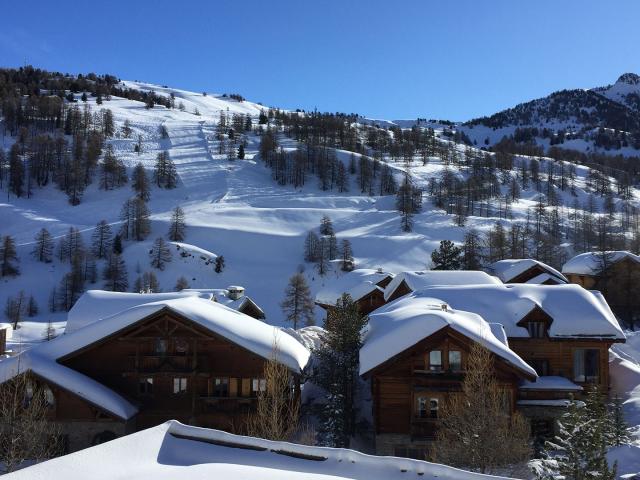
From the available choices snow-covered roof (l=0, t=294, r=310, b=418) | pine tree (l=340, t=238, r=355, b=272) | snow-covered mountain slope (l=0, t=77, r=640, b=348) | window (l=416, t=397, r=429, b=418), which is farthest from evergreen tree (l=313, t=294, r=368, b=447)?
pine tree (l=340, t=238, r=355, b=272)

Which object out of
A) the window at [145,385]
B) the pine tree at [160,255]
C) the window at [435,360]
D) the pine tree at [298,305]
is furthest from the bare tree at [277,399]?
the pine tree at [160,255]

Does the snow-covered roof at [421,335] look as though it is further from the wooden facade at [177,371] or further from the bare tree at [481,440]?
the wooden facade at [177,371]

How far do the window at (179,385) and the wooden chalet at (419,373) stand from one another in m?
8.62

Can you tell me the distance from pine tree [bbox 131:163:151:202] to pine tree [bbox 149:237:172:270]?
32.7 metres

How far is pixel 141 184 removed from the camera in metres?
111

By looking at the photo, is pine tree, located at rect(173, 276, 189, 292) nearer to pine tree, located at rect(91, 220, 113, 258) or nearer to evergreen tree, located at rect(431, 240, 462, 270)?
pine tree, located at rect(91, 220, 113, 258)

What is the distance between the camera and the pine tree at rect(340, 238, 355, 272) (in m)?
78.7

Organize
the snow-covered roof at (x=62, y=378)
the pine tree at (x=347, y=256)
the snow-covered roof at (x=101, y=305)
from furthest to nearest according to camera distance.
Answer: the pine tree at (x=347, y=256) → the snow-covered roof at (x=101, y=305) → the snow-covered roof at (x=62, y=378)

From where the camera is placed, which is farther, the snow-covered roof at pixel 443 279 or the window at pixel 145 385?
the snow-covered roof at pixel 443 279

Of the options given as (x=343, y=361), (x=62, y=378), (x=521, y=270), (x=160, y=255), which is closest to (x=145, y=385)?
(x=62, y=378)

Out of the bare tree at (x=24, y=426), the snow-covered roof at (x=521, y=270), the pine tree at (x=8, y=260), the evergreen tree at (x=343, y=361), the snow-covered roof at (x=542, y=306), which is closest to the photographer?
the bare tree at (x=24, y=426)

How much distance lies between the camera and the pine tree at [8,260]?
75.3 m

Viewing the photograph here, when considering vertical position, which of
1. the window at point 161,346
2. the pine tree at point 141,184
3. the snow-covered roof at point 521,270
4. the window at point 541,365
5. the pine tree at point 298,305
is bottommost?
the pine tree at point 298,305

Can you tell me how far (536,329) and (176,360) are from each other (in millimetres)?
18417
